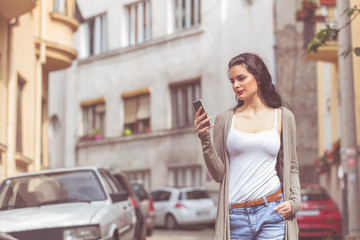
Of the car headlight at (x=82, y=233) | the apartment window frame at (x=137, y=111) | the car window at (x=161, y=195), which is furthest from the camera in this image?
the apartment window frame at (x=137, y=111)

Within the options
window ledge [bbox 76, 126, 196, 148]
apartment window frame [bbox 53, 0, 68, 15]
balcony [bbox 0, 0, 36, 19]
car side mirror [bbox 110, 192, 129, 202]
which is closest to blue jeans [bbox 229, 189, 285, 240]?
car side mirror [bbox 110, 192, 129, 202]

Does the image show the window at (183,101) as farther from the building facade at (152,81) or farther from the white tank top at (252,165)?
the white tank top at (252,165)

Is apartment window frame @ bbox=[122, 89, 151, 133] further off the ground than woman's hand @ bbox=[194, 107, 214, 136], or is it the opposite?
apartment window frame @ bbox=[122, 89, 151, 133]

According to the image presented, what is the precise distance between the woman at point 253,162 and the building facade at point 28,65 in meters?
9.84

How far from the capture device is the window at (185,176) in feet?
97.0

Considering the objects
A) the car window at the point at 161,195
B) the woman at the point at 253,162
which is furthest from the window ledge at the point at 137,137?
the woman at the point at 253,162

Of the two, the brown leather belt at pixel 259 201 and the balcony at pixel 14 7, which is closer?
the brown leather belt at pixel 259 201

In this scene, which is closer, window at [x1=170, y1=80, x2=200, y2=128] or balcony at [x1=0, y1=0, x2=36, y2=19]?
balcony at [x1=0, y1=0, x2=36, y2=19]

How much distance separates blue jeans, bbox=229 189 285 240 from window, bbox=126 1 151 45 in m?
28.4

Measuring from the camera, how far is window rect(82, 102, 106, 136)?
111ft

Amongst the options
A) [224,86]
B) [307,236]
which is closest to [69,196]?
[307,236]

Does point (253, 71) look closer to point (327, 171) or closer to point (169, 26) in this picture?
point (327, 171)

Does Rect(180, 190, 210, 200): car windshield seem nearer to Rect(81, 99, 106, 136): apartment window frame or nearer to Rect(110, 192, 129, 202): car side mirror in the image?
Rect(81, 99, 106, 136): apartment window frame

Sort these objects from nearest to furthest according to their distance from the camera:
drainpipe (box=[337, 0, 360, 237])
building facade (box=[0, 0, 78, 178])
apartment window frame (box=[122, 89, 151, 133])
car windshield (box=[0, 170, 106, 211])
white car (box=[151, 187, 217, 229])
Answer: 1. car windshield (box=[0, 170, 106, 211])
2. drainpipe (box=[337, 0, 360, 237])
3. building facade (box=[0, 0, 78, 178])
4. white car (box=[151, 187, 217, 229])
5. apartment window frame (box=[122, 89, 151, 133])
